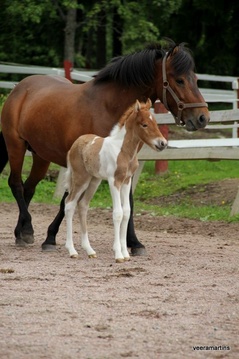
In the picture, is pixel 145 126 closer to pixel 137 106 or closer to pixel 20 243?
pixel 137 106

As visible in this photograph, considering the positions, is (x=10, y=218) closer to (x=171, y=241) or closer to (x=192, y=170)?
(x=171, y=241)

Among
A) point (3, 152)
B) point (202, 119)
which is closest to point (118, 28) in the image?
point (3, 152)

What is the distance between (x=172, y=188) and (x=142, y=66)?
5.87 meters

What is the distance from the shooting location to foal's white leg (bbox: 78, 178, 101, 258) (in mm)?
9784

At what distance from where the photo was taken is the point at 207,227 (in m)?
12.5

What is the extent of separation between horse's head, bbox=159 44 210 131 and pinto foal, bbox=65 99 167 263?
52 centimetres

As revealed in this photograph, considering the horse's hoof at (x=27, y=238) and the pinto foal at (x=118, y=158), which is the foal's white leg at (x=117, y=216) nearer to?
the pinto foal at (x=118, y=158)

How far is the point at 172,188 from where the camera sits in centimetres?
1580

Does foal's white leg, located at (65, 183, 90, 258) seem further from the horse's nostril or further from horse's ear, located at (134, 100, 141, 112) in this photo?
the horse's nostril

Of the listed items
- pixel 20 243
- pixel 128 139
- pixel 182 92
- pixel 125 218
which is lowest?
pixel 20 243

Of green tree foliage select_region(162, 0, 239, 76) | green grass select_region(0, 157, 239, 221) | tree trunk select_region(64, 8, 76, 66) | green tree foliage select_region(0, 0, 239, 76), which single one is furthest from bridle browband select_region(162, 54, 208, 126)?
green tree foliage select_region(162, 0, 239, 76)

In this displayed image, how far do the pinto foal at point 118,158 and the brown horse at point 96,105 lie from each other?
1.53 ft

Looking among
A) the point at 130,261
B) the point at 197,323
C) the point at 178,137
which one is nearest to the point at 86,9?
the point at 178,137

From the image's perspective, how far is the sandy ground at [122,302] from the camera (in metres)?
5.99
